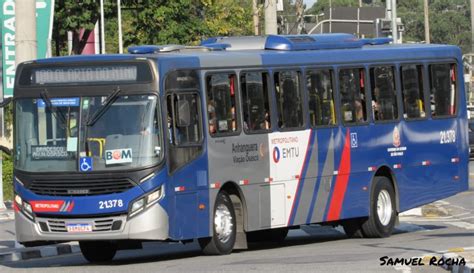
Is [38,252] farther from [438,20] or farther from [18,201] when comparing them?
[438,20]

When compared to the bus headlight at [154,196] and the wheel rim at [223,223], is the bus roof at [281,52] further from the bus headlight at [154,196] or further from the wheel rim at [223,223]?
the wheel rim at [223,223]

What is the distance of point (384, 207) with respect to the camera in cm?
2244

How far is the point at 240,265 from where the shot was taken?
54.8 feet

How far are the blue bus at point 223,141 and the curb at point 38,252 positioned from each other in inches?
60.4

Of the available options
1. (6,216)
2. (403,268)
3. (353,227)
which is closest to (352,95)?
(353,227)

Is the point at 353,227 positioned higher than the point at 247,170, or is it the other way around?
the point at 247,170

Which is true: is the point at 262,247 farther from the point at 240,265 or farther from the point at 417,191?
the point at 240,265

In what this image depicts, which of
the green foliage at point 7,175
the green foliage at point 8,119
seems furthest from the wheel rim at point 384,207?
the green foliage at point 8,119

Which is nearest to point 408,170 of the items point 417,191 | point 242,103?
point 417,191

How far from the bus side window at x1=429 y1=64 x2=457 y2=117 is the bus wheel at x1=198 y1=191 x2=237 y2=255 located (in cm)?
581

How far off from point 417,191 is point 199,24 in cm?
4670

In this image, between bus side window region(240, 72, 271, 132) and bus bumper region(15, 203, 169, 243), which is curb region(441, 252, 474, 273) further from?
bus side window region(240, 72, 271, 132)

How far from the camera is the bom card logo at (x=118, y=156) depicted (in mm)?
17422

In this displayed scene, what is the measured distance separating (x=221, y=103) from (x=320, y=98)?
256cm
